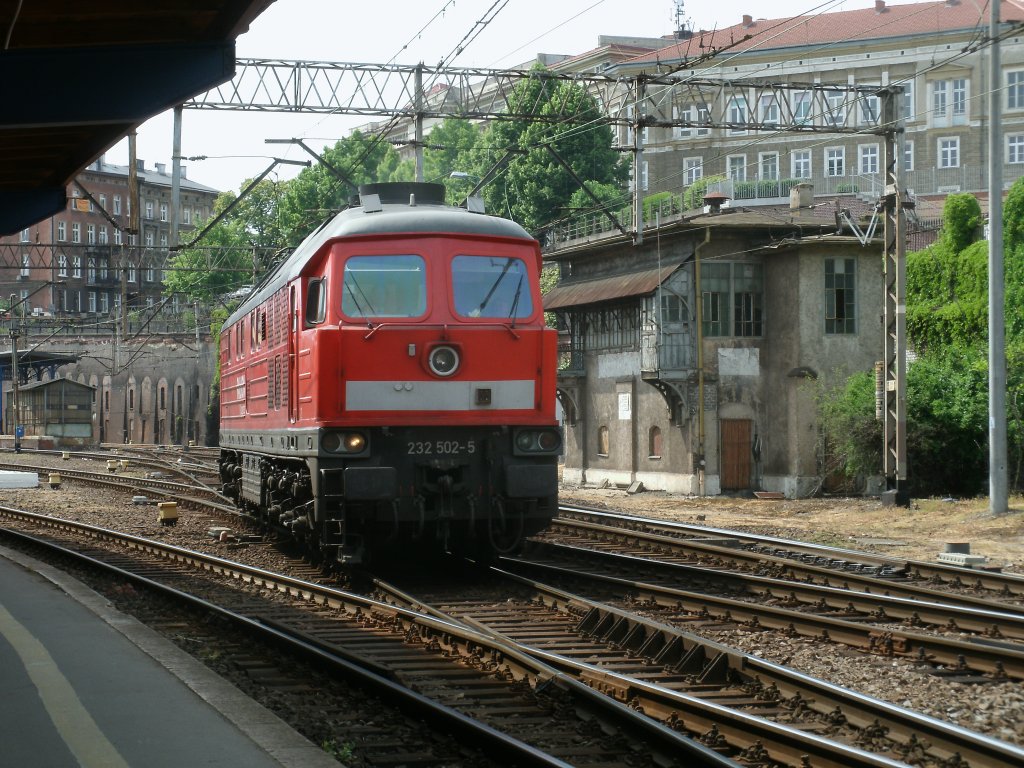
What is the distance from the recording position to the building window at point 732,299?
3281 cm

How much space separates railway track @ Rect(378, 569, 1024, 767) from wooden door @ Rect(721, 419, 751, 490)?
21087 millimetres

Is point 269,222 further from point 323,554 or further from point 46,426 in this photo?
point 323,554

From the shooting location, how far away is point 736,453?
108ft

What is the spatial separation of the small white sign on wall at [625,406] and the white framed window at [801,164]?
139 ft

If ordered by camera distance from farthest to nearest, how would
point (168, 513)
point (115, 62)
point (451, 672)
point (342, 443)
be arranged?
point (168, 513) < point (342, 443) < point (451, 672) < point (115, 62)

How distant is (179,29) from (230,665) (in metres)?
4.44

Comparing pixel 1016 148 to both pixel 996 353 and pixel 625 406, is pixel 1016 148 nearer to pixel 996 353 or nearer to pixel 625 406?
pixel 625 406

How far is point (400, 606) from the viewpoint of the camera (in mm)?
11977

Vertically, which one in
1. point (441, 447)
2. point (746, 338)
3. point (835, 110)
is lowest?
point (441, 447)

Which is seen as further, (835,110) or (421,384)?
(835,110)

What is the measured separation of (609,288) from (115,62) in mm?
26827

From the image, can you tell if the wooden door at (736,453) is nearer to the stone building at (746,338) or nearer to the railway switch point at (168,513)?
the stone building at (746,338)

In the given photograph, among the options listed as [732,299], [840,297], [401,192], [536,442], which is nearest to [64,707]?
[536,442]

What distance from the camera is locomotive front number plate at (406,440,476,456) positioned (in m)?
12.9
